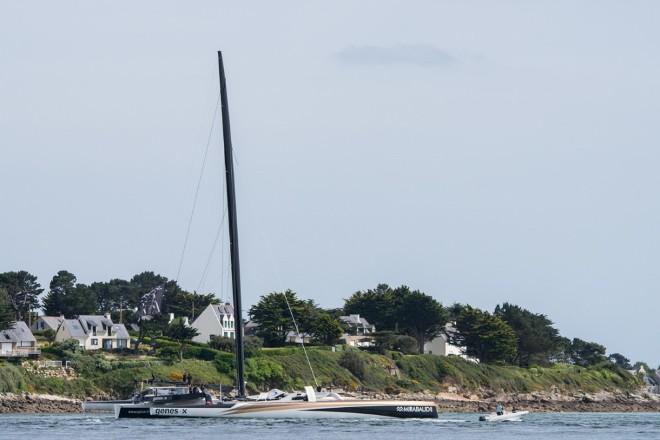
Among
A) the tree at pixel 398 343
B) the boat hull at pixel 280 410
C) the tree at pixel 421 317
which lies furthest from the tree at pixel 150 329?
the boat hull at pixel 280 410

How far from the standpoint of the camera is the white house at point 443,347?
16550cm

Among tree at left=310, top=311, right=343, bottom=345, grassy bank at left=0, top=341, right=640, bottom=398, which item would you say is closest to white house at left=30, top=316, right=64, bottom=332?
grassy bank at left=0, top=341, right=640, bottom=398

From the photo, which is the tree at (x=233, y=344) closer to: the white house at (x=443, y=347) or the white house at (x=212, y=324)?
the white house at (x=212, y=324)

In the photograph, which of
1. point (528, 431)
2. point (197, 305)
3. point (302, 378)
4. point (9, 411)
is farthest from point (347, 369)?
point (528, 431)

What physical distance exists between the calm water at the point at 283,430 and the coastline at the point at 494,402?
14314mm

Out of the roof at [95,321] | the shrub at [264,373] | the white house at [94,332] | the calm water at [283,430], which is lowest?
the calm water at [283,430]

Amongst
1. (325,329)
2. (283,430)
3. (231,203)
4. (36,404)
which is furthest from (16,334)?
(283,430)

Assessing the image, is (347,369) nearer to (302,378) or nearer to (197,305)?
(302,378)

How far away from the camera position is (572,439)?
6656cm

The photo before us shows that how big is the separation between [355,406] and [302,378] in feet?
177

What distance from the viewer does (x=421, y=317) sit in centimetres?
16275

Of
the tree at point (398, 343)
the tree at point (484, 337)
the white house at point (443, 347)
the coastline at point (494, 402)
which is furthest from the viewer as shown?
the white house at point (443, 347)

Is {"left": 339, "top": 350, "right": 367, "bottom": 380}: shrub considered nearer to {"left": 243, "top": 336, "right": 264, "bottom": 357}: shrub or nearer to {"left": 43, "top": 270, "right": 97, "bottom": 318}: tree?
{"left": 243, "top": 336, "right": 264, "bottom": 357}: shrub

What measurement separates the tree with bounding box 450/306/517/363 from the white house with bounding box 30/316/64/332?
4884 cm
